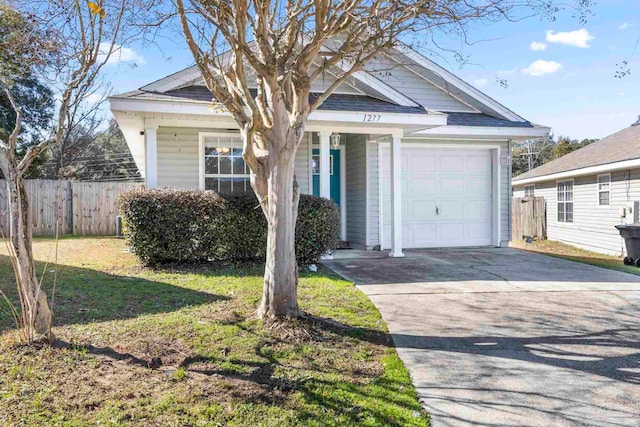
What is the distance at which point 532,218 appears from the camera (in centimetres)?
2014

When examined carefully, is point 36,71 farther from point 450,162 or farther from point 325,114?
point 450,162

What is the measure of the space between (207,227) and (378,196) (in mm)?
4749

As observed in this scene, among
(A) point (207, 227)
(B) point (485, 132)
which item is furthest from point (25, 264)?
(B) point (485, 132)

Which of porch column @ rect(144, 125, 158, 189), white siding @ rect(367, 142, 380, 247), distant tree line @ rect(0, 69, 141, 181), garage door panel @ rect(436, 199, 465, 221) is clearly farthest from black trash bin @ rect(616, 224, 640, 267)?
distant tree line @ rect(0, 69, 141, 181)

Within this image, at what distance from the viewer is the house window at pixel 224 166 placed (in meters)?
10.3

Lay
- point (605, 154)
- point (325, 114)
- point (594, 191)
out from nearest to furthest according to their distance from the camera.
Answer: point (325, 114)
point (605, 154)
point (594, 191)

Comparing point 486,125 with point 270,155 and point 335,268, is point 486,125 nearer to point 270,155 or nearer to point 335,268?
point 335,268

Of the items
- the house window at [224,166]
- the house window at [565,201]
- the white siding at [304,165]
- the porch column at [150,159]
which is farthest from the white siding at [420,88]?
the house window at [565,201]

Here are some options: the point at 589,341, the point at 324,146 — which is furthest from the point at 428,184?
the point at 589,341

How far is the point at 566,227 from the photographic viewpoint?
18859mm

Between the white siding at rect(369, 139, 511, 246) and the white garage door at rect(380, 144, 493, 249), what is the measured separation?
174mm

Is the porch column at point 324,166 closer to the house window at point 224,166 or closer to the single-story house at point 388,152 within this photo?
the single-story house at point 388,152

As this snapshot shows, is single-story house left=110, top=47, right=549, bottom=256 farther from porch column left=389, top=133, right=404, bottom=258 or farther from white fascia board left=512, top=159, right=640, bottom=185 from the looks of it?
white fascia board left=512, top=159, right=640, bottom=185

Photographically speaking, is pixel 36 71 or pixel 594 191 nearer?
pixel 36 71
